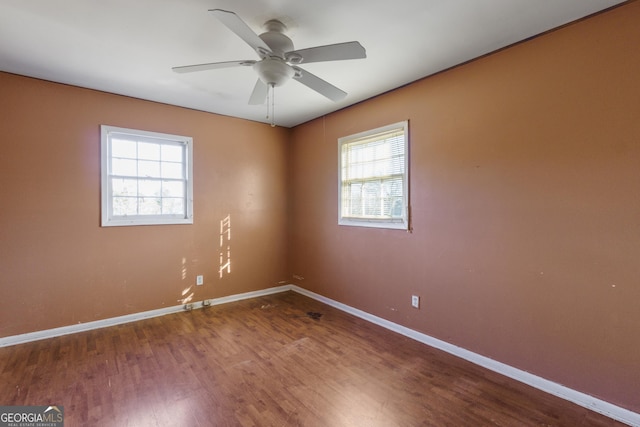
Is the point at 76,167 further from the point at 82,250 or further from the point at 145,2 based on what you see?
the point at 145,2

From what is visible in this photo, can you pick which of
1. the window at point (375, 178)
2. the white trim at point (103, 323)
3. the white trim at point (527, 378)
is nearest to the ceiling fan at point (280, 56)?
the window at point (375, 178)

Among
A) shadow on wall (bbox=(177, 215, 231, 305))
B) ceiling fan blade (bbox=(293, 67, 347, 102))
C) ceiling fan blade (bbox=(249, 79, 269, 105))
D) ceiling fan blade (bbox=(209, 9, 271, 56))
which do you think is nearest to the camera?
ceiling fan blade (bbox=(209, 9, 271, 56))

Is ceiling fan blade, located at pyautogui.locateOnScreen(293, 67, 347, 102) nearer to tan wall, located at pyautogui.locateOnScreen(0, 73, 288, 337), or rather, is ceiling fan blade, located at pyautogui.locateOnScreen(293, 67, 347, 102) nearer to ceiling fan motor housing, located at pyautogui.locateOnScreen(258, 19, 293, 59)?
ceiling fan motor housing, located at pyautogui.locateOnScreen(258, 19, 293, 59)

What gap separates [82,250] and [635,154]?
192 inches

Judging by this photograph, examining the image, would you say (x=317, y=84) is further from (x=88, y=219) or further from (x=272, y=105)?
(x=88, y=219)

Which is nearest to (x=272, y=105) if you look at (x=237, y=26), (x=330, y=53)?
(x=330, y=53)

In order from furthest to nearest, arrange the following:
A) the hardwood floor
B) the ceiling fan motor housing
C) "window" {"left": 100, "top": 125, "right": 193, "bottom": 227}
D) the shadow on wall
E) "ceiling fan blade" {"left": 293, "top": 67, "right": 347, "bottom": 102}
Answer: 1. the shadow on wall
2. "window" {"left": 100, "top": 125, "right": 193, "bottom": 227}
3. "ceiling fan blade" {"left": 293, "top": 67, "right": 347, "bottom": 102}
4. the ceiling fan motor housing
5. the hardwood floor

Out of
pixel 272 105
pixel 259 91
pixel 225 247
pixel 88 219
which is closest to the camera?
pixel 259 91

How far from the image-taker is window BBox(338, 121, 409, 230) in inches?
127

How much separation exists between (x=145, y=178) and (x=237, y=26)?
107 inches

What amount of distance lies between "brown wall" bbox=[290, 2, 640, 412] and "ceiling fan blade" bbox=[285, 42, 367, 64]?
4.48ft

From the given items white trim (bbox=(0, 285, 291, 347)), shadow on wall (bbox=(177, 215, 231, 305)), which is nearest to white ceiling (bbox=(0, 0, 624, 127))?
shadow on wall (bbox=(177, 215, 231, 305))

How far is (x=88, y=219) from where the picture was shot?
327 cm

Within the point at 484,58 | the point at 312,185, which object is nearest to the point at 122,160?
the point at 312,185
